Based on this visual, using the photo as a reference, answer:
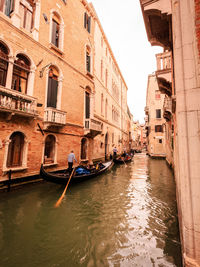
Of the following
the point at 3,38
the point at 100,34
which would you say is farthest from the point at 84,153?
Result: the point at 100,34

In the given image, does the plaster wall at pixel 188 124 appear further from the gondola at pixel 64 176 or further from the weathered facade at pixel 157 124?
the weathered facade at pixel 157 124

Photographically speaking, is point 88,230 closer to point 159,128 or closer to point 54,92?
point 54,92

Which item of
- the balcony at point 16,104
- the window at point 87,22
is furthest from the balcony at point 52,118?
the window at point 87,22

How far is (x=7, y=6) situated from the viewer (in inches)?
229

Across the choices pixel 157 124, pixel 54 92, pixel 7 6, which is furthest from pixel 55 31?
pixel 157 124

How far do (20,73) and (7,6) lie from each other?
2.67m

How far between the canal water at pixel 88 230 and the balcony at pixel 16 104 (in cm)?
298

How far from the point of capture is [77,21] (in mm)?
9633

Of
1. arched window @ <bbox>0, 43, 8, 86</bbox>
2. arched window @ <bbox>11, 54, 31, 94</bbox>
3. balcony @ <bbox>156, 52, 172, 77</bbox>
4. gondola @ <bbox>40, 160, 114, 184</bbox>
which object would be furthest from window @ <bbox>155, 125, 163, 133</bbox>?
arched window @ <bbox>0, 43, 8, 86</bbox>

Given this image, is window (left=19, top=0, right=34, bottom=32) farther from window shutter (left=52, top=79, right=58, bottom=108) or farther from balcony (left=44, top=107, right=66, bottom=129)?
balcony (left=44, top=107, right=66, bottom=129)

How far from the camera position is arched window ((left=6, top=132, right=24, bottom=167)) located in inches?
223

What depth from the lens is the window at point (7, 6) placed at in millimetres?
5661

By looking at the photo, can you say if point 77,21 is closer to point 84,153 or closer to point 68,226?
point 84,153

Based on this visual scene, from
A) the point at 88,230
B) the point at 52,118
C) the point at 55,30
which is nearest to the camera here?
the point at 88,230
